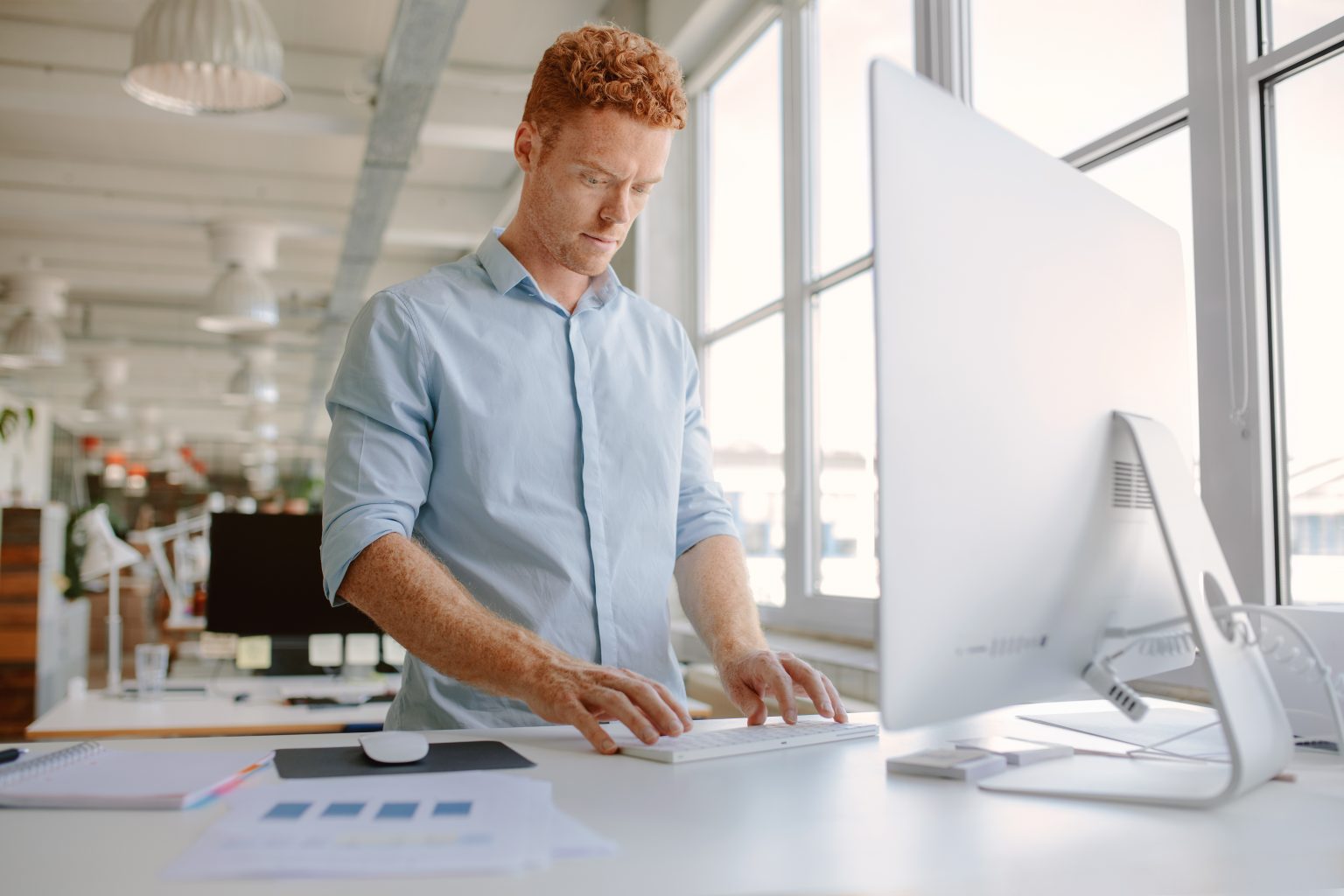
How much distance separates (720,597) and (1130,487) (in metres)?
0.64

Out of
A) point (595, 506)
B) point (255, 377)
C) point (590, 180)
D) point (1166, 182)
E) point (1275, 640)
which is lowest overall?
point (1275, 640)

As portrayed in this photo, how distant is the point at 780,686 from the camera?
121 centimetres

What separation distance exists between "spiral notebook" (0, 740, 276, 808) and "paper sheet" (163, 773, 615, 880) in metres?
0.05

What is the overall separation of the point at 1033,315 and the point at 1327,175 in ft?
4.50

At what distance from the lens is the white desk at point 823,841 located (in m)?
0.66

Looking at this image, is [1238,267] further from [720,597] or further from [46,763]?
[46,763]

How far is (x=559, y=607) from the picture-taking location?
56.8 inches

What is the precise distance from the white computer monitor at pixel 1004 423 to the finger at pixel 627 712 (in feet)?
0.97

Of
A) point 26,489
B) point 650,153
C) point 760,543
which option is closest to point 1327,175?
point 650,153

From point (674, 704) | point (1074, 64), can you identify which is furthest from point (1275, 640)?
point (1074, 64)

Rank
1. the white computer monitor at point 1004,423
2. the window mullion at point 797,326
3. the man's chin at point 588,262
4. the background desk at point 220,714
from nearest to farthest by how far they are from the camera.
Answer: the white computer monitor at point 1004,423
the man's chin at point 588,262
the background desk at point 220,714
the window mullion at point 797,326

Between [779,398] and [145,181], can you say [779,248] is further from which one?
[145,181]

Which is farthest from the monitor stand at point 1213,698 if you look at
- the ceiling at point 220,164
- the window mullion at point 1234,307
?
the ceiling at point 220,164

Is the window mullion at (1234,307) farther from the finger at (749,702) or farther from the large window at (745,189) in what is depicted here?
the large window at (745,189)
